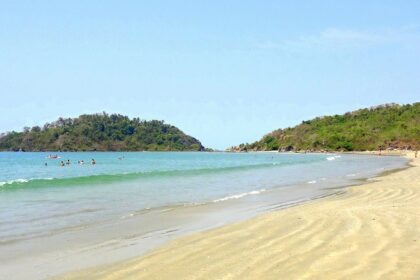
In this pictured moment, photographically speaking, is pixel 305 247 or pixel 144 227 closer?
pixel 305 247

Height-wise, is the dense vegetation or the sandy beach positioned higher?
the dense vegetation

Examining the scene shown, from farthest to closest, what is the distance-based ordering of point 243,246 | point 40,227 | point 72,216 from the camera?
point 72,216 < point 40,227 < point 243,246

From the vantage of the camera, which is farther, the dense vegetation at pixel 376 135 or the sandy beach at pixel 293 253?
the dense vegetation at pixel 376 135

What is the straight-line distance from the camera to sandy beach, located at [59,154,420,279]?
711cm

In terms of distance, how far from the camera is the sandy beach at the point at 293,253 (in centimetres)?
711

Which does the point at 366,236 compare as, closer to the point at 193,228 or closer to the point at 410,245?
the point at 410,245

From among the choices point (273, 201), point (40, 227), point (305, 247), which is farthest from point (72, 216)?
point (305, 247)

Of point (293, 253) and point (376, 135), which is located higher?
point (376, 135)

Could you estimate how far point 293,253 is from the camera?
328 inches

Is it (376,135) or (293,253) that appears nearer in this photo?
(293,253)

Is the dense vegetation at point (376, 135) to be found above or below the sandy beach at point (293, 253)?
above

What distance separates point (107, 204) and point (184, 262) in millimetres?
12571

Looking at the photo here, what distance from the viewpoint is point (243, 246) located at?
936 cm

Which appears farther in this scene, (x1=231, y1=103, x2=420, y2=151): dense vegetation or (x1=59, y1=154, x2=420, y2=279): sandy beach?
(x1=231, y1=103, x2=420, y2=151): dense vegetation
